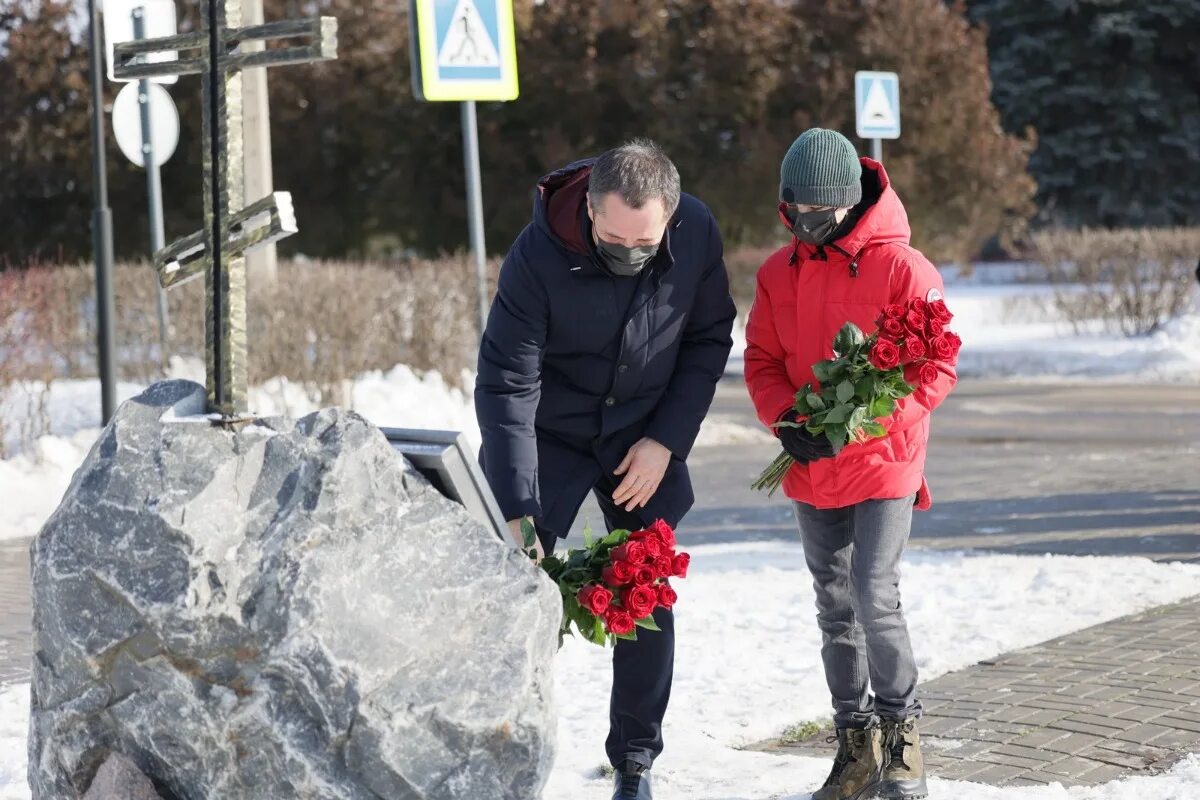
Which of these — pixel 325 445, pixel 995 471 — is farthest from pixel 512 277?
pixel 995 471

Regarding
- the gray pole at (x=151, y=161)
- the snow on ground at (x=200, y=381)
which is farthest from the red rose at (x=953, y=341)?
the gray pole at (x=151, y=161)

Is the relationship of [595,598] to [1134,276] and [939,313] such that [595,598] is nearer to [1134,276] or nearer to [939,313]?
[939,313]

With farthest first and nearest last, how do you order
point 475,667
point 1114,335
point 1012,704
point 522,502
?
point 1114,335
point 1012,704
point 522,502
point 475,667

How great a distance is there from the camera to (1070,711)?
17.5 ft

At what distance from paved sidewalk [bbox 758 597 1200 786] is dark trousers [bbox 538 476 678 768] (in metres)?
0.78

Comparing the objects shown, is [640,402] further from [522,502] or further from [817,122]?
[817,122]

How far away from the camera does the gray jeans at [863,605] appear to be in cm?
448

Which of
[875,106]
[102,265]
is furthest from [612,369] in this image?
[875,106]

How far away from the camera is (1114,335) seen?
2150 centimetres

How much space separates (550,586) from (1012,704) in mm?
2475

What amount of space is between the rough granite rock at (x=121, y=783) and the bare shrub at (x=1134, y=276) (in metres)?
19.1

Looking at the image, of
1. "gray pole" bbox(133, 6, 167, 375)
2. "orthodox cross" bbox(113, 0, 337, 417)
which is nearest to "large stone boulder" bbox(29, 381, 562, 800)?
"orthodox cross" bbox(113, 0, 337, 417)

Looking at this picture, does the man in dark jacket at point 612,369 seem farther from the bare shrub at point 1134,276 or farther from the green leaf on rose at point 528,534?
the bare shrub at point 1134,276

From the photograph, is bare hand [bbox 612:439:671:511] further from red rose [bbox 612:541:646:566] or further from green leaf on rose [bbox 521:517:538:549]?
red rose [bbox 612:541:646:566]
